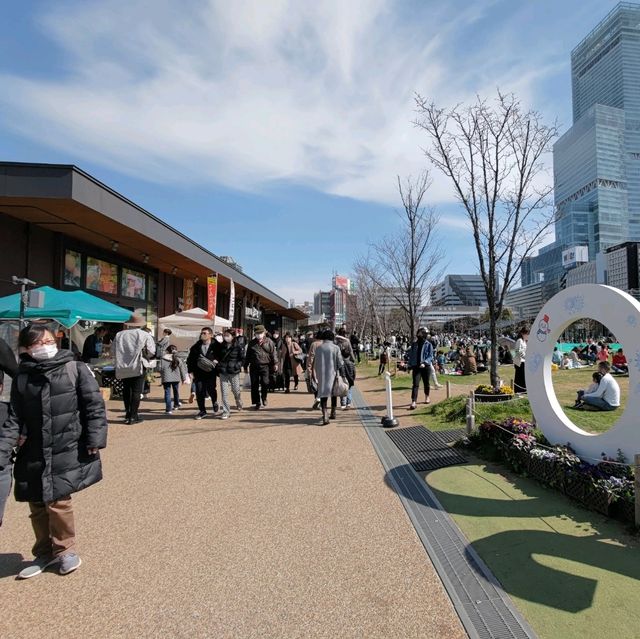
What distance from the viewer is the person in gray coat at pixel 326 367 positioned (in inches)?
325

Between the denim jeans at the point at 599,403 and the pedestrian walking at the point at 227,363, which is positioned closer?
the denim jeans at the point at 599,403

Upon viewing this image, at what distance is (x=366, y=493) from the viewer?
184 inches

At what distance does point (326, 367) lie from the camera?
8297 mm

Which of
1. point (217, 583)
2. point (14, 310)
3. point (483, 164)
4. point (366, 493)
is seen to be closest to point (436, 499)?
point (366, 493)

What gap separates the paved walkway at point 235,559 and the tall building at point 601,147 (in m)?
7.96

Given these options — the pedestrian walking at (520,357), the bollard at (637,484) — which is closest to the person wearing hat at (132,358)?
the bollard at (637,484)

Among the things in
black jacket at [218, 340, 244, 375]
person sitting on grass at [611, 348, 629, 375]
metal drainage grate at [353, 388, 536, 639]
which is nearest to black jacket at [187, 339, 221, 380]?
black jacket at [218, 340, 244, 375]

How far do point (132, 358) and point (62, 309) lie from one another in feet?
9.50

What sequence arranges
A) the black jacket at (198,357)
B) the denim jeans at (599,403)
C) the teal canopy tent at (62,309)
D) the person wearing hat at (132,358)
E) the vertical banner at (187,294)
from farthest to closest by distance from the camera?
the vertical banner at (187,294) < the teal canopy tent at (62,309) < the black jacket at (198,357) < the denim jeans at (599,403) < the person wearing hat at (132,358)

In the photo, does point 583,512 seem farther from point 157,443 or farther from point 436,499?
point 157,443

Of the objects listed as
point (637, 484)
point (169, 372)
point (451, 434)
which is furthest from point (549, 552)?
A: point (169, 372)

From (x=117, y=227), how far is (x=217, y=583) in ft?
39.0

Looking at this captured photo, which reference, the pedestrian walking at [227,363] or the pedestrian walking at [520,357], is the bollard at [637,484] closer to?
the pedestrian walking at [520,357]

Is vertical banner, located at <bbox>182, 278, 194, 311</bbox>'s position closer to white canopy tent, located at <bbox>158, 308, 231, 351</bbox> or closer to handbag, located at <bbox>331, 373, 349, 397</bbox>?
white canopy tent, located at <bbox>158, 308, 231, 351</bbox>
